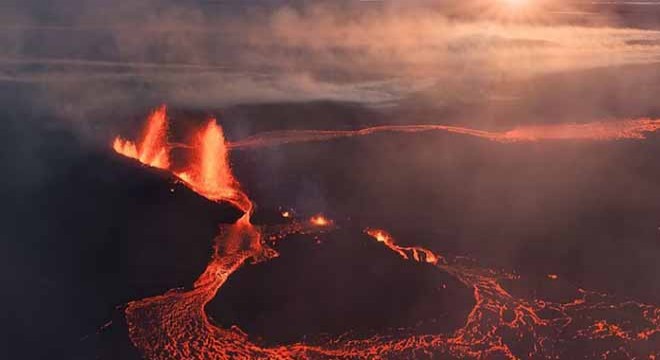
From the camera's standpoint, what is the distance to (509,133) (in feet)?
81.6

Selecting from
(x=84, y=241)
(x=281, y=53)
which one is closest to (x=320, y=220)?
(x=84, y=241)

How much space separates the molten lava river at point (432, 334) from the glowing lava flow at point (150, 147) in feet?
18.2

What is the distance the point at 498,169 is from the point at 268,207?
30.6ft

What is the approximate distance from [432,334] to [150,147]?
14145 mm

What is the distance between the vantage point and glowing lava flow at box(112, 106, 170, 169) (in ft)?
67.5

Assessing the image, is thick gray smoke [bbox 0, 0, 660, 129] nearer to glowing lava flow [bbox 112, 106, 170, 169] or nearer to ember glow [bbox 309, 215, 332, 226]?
glowing lava flow [bbox 112, 106, 170, 169]

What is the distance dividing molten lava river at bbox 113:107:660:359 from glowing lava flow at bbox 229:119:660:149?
7201 mm

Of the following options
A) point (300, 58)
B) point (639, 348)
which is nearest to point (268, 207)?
point (639, 348)

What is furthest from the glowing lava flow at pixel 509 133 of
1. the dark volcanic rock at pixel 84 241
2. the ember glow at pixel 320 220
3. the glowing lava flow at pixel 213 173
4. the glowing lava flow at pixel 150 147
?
the ember glow at pixel 320 220

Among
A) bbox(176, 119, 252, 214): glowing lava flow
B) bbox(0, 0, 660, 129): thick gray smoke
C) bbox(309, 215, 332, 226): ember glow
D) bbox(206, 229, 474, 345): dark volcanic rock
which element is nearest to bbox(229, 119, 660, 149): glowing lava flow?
bbox(176, 119, 252, 214): glowing lava flow

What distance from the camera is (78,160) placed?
19.6 metres

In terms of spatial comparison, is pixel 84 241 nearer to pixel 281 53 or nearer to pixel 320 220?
pixel 320 220

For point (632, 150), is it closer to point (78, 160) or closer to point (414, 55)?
point (414, 55)

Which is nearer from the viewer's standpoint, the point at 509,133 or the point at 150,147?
the point at 150,147
